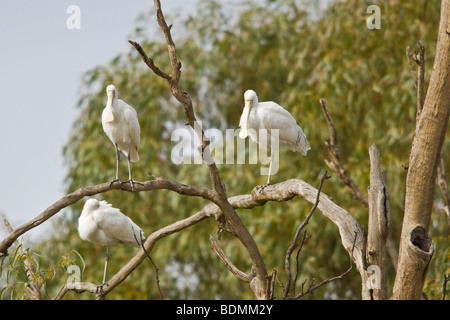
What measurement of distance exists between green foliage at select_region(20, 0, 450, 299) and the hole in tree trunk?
3145 millimetres

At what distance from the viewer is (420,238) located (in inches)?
116

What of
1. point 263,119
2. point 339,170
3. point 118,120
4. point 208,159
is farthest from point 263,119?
point 208,159

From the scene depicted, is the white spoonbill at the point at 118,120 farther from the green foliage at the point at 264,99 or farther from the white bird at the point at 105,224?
the green foliage at the point at 264,99

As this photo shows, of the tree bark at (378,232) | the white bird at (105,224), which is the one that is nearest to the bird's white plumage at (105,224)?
the white bird at (105,224)

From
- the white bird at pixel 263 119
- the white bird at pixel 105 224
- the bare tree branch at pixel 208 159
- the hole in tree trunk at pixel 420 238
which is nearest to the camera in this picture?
the bare tree branch at pixel 208 159

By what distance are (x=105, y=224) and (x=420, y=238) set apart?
279cm

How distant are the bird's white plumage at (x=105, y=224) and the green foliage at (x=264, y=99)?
151 centimetres

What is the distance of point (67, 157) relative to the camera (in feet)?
26.3

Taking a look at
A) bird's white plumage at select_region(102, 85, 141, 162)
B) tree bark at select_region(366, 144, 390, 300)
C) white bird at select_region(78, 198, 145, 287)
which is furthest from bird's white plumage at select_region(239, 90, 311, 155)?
tree bark at select_region(366, 144, 390, 300)

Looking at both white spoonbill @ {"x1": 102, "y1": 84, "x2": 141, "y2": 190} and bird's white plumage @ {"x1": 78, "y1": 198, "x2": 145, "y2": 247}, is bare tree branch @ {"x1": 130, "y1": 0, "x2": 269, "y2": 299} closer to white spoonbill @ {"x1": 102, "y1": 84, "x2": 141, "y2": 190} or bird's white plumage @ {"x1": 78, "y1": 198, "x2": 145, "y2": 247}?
white spoonbill @ {"x1": 102, "y1": 84, "x2": 141, "y2": 190}

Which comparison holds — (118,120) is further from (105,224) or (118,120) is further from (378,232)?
(378,232)

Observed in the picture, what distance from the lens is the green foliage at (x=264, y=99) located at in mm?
6555
